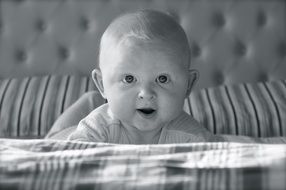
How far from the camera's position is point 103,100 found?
1.76 metres

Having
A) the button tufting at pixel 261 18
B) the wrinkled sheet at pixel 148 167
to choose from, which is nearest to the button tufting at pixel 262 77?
the button tufting at pixel 261 18

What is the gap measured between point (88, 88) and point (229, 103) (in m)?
0.58

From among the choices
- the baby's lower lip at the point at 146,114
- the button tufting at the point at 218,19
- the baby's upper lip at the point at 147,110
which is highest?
the button tufting at the point at 218,19

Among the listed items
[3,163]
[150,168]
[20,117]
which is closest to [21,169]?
[3,163]

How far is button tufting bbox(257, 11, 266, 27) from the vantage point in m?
2.34

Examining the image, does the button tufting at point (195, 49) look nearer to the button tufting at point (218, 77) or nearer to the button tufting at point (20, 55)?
the button tufting at point (218, 77)

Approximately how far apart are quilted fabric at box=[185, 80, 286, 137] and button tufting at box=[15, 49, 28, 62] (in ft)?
2.84

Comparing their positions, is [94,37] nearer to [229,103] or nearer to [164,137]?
[229,103]

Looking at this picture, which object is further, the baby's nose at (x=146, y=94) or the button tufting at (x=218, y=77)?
the button tufting at (x=218, y=77)

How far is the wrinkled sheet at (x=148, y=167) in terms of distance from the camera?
63cm

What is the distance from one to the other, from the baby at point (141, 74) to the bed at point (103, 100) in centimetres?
22

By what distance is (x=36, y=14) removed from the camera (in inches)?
92.0

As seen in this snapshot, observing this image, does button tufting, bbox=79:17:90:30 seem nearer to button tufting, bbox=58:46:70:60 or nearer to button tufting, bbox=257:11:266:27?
button tufting, bbox=58:46:70:60

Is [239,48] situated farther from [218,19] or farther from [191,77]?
[191,77]
